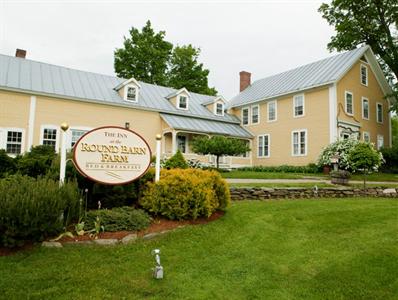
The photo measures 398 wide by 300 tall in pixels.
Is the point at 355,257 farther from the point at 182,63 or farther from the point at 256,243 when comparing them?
the point at 182,63

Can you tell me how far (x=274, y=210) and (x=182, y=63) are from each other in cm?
3186

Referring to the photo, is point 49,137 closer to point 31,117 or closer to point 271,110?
point 31,117

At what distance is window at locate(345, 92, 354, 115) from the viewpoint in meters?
20.8

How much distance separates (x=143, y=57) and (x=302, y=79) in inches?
718

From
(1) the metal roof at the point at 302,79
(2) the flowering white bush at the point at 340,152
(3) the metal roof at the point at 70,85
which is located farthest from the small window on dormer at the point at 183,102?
(2) the flowering white bush at the point at 340,152

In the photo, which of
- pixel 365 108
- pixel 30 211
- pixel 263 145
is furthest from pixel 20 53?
pixel 365 108

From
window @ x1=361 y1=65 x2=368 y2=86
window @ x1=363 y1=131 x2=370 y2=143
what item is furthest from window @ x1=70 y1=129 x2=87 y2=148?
window @ x1=361 y1=65 x2=368 y2=86

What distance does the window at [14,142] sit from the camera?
655 inches

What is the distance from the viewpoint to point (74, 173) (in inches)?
240

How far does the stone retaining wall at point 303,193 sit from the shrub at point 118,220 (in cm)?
363

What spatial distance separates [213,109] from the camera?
81.7 ft

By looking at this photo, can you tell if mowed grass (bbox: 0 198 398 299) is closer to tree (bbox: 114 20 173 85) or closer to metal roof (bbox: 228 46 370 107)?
metal roof (bbox: 228 46 370 107)

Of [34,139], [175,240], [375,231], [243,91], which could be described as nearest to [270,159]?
[243,91]

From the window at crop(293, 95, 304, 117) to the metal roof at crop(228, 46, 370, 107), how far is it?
2.01 feet
